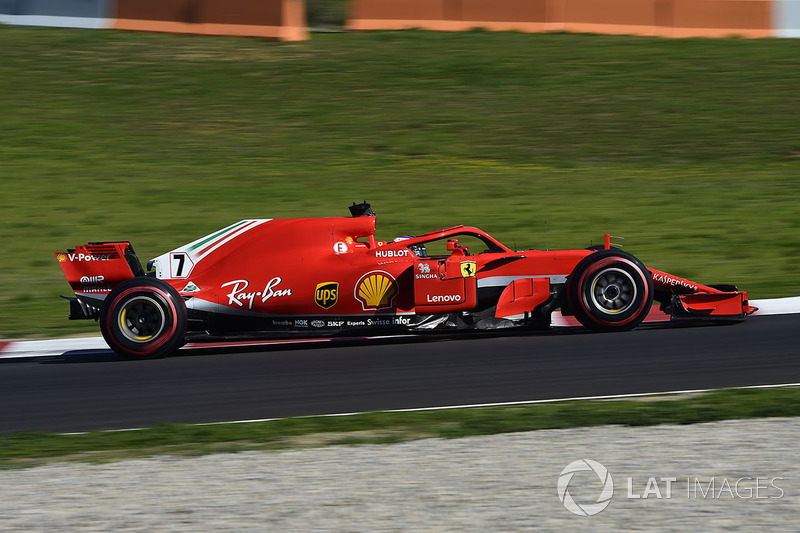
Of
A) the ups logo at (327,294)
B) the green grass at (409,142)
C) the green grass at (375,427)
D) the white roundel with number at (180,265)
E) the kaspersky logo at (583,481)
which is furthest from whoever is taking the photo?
the green grass at (409,142)

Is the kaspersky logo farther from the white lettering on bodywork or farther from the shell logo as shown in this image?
the white lettering on bodywork

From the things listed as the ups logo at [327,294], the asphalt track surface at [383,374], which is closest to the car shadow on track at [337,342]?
the asphalt track surface at [383,374]

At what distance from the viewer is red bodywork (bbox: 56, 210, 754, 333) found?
9.40 metres

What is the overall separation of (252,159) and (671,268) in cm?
929

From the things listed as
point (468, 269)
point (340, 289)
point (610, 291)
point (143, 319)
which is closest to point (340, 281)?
point (340, 289)

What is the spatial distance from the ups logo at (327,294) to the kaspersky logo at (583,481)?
3946 millimetres

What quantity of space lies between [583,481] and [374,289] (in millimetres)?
4167

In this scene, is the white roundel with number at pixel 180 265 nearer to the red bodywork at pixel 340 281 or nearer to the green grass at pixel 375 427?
the red bodywork at pixel 340 281

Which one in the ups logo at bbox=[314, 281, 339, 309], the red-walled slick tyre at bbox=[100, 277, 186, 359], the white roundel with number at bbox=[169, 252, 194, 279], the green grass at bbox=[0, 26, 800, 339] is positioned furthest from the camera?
the green grass at bbox=[0, 26, 800, 339]

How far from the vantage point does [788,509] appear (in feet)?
16.5

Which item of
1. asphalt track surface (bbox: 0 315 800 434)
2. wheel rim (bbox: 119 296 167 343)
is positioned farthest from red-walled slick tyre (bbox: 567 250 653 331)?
wheel rim (bbox: 119 296 167 343)

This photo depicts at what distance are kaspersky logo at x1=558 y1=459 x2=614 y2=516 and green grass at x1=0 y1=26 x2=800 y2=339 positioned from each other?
6.61 metres

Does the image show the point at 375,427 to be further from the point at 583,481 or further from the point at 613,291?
the point at 613,291

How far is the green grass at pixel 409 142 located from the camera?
15.3 metres
